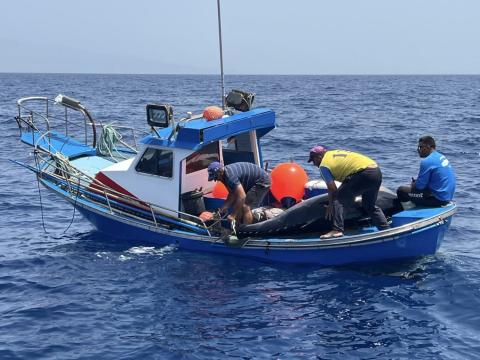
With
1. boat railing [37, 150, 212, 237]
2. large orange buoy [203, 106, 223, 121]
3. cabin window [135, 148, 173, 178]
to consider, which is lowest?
boat railing [37, 150, 212, 237]

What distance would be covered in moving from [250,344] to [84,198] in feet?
22.1

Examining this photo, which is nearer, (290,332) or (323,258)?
(290,332)

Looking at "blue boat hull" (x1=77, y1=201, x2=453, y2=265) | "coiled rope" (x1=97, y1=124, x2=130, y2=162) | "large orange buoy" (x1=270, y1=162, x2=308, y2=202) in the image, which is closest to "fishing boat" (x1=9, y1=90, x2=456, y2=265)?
"blue boat hull" (x1=77, y1=201, x2=453, y2=265)

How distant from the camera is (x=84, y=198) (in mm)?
14445

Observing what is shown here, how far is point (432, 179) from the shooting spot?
11852 mm

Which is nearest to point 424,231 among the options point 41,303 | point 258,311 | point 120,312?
point 258,311

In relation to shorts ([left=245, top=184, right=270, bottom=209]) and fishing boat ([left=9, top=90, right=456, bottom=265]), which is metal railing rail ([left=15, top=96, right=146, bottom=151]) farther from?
shorts ([left=245, top=184, right=270, bottom=209])

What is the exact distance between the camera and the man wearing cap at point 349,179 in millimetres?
11406

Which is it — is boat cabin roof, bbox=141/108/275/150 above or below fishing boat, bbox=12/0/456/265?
above

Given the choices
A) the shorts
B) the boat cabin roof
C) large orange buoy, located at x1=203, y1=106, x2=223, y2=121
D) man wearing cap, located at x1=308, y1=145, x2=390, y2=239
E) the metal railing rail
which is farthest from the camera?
the metal railing rail

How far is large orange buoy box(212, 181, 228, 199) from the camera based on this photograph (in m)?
13.6

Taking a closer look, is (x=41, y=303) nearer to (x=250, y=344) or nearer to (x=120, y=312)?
(x=120, y=312)

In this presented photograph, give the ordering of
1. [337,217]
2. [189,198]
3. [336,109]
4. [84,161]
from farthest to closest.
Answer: [336,109], [84,161], [189,198], [337,217]

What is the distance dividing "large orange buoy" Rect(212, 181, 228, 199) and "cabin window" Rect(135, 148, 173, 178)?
105 centimetres
